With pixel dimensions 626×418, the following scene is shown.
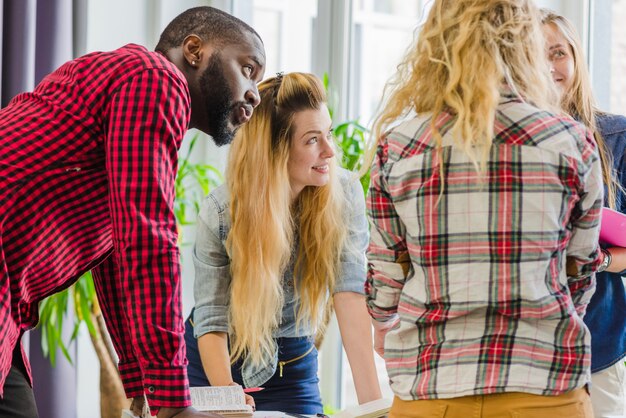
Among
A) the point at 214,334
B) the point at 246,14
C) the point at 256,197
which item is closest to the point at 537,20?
the point at 256,197

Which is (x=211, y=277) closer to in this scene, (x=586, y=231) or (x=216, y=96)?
(x=216, y=96)

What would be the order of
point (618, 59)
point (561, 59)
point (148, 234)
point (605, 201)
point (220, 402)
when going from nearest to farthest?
point (148, 234) → point (220, 402) → point (605, 201) → point (561, 59) → point (618, 59)

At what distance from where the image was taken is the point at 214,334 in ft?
7.58

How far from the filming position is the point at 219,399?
190 cm

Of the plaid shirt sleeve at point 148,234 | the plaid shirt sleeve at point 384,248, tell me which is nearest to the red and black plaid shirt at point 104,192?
the plaid shirt sleeve at point 148,234

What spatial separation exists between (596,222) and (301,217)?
3.61 feet

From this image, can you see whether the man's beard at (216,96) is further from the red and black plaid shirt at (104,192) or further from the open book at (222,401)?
the open book at (222,401)

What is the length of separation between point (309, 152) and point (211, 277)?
437 mm

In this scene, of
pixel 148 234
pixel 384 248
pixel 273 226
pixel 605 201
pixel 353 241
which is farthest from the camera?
pixel 353 241

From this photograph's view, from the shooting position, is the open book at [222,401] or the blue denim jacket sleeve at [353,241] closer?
the open book at [222,401]

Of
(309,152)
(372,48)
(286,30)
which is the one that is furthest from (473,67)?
(286,30)

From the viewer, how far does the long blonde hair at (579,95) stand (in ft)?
6.82

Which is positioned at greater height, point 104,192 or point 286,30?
point 286,30

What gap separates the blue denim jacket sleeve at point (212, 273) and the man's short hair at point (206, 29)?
2.04 ft
